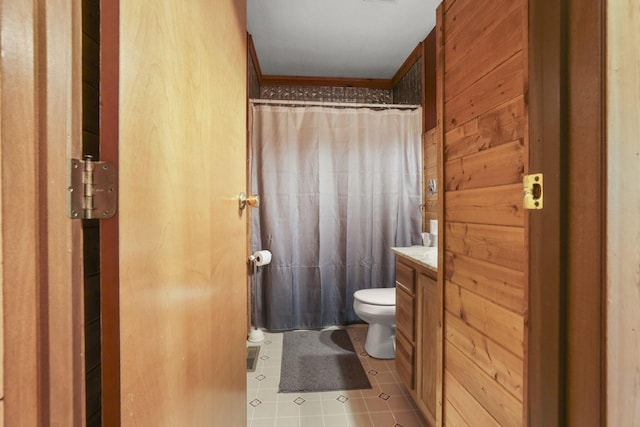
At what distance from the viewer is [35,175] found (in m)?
0.33

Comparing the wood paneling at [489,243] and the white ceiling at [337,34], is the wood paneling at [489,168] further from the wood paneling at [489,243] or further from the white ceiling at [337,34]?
the white ceiling at [337,34]

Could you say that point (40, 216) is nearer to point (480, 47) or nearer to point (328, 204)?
point (480, 47)

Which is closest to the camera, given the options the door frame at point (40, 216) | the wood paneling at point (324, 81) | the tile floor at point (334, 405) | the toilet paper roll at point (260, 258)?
the door frame at point (40, 216)

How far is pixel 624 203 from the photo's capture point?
46 cm

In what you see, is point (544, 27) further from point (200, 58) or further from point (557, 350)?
point (200, 58)

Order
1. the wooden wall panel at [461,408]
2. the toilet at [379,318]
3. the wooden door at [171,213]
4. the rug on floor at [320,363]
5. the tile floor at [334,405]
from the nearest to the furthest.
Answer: the wooden door at [171,213], the wooden wall panel at [461,408], the tile floor at [334,405], the rug on floor at [320,363], the toilet at [379,318]

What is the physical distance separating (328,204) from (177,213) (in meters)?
1.91

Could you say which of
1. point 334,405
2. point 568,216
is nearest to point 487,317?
point 568,216

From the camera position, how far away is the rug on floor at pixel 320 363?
5.64ft

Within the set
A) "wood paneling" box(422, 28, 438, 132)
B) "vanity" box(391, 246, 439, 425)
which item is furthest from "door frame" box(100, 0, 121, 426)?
"wood paneling" box(422, 28, 438, 132)

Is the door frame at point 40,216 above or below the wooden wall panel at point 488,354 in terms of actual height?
above

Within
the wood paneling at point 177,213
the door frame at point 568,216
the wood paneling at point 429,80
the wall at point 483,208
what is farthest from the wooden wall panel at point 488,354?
the wood paneling at point 429,80

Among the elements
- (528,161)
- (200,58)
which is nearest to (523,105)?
(528,161)

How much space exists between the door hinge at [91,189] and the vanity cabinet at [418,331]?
115 cm
